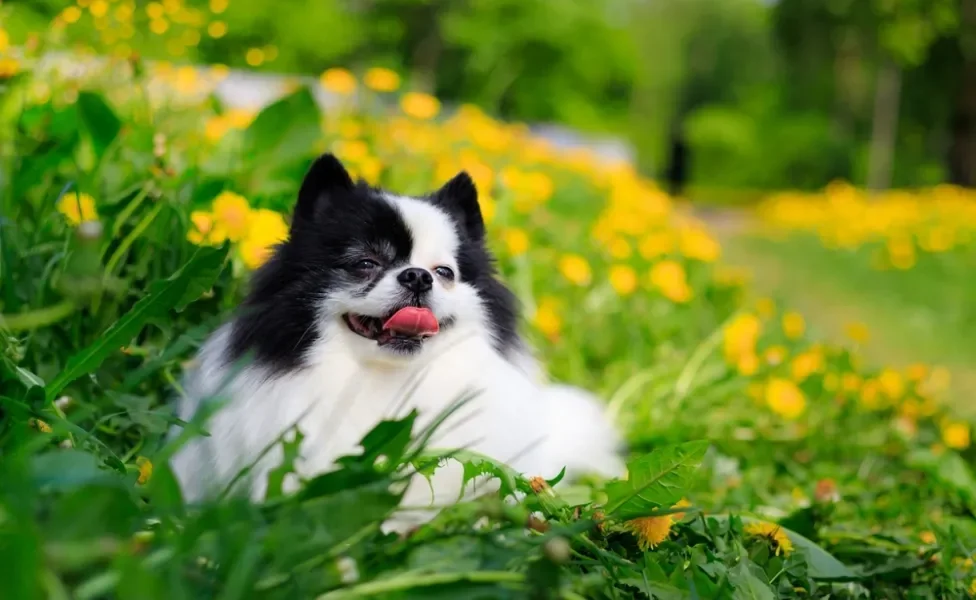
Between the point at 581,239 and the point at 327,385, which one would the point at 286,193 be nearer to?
the point at 327,385

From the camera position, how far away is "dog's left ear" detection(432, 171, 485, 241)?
6.50ft

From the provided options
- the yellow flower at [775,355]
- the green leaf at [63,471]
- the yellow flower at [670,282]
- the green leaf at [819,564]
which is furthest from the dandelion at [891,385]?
the green leaf at [63,471]

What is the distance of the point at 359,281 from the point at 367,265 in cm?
4

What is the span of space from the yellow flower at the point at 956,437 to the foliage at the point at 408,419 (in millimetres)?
11

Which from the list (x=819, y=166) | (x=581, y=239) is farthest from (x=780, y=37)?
(x=581, y=239)

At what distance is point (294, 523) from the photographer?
1002 millimetres

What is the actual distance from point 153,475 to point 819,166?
29793 millimetres

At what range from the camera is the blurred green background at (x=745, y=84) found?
17.0m

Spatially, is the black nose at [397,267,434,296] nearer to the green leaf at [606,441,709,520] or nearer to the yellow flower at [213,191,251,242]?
the green leaf at [606,441,709,520]

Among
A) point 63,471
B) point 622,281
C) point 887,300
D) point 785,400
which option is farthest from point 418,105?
point 887,300

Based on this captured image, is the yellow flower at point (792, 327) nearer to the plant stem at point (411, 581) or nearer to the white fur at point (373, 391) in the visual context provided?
the white fur at point (373, 391)

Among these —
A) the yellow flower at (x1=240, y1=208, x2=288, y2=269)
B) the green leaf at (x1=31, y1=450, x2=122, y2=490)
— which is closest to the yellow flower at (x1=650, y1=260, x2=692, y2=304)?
the yellow flower at (x1=240, y1=208, x2=288, y2=269)

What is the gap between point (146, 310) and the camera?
59.0 inches

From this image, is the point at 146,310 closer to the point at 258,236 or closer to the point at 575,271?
the point at 258,236
